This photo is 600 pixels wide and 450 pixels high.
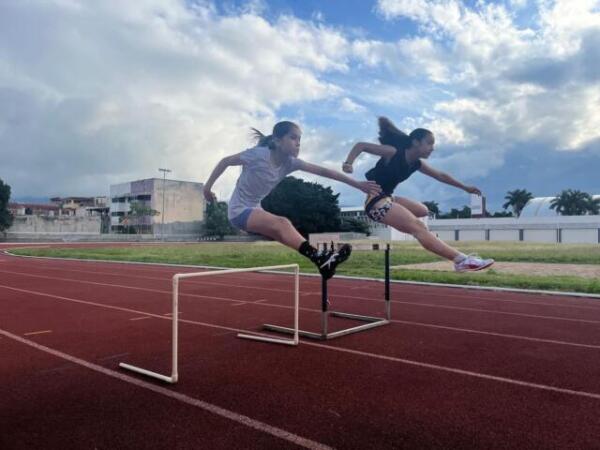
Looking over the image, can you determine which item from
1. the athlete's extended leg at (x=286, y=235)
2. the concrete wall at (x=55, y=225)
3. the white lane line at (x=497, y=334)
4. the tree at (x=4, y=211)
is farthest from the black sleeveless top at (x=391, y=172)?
the concrete wall at (x=55, y=225)

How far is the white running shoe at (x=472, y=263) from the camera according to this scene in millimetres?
5668

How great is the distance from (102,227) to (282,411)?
66198 millimetres

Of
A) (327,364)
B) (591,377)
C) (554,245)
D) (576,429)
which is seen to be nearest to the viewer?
(576,429)

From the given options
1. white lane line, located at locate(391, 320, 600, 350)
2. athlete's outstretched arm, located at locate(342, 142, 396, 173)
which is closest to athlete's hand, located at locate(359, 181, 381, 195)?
athlete's outstretched arm, located at locate(342, 142, 396, 173)

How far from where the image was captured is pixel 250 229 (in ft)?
19.7

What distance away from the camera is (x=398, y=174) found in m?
6.08

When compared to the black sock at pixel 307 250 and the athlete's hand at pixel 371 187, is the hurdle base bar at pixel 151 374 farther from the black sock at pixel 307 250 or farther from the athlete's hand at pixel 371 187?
the athlete's hand at pixel 371 187

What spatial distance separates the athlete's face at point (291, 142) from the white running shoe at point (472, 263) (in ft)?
8.06

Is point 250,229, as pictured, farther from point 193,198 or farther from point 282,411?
point 193,198

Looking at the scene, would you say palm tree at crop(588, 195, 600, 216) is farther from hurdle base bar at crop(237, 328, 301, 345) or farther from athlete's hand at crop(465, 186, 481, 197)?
hurdle base bar at crop(237, 328, 301, 345)

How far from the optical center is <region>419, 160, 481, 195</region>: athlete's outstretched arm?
6293 millimetres

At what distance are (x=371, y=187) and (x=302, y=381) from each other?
2.48m

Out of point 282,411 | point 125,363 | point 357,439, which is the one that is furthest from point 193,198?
point 357,439

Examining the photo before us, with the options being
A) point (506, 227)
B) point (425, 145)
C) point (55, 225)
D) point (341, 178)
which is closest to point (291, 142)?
point (341, 178)
